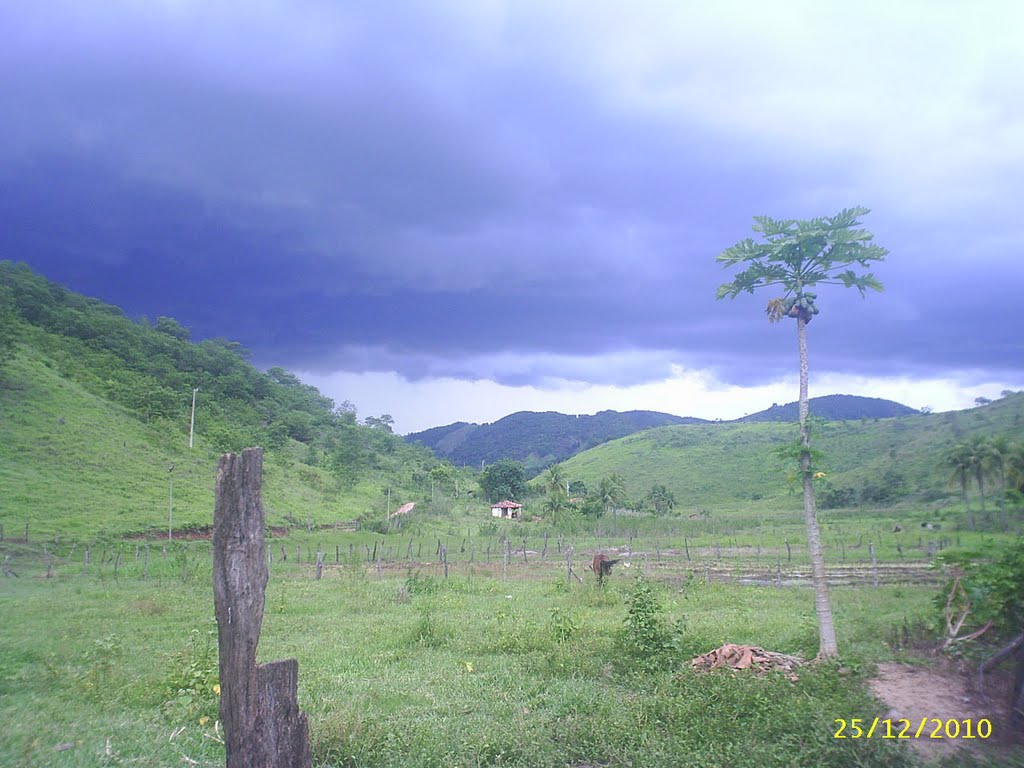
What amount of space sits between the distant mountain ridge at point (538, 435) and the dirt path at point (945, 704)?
418ft

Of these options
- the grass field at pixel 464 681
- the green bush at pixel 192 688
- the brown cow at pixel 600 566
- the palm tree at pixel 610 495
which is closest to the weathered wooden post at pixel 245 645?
the grass field at pixel 464 681

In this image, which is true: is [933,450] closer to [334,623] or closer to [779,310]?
[779,310]

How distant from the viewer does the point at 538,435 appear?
160125 mm

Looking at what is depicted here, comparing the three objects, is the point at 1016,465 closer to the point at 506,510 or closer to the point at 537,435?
the point at 506,510

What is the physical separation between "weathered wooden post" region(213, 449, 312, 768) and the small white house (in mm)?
57731

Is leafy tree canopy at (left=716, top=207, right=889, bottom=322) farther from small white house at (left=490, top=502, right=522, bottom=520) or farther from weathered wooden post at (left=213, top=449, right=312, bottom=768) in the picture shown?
small white house at (left=490, top=502, right=522, bottom=520)

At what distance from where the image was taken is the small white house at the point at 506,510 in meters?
62.0

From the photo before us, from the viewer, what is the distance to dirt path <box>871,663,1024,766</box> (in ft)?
17.9

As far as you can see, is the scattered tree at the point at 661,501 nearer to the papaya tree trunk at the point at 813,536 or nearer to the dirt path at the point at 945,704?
the papaya tree trunk at the point at 813,536

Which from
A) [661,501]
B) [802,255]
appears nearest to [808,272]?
[802,255]

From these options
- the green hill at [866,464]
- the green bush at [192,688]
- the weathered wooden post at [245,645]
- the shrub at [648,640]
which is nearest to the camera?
the weathered wooden post at [245,645]

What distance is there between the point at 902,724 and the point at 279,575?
21.2 meters

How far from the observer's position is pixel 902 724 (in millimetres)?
5855

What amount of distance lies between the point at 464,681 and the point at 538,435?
152 metres
